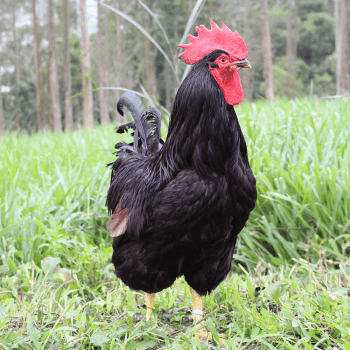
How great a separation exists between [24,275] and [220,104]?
1779mm

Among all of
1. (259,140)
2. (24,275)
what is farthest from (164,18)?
(24,275)

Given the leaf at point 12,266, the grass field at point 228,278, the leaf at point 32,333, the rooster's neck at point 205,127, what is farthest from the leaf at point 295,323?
the leaf at point 12,266

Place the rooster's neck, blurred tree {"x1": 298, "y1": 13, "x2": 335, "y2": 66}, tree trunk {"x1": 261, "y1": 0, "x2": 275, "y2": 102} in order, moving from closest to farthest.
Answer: the rooster's neck
tree trunk {"x1": 261, "y1": 0, "x2": 275, "y2": 102}
blurred tree {"x1": 298, "y1": 13, "x2": 335, "y2": 66}

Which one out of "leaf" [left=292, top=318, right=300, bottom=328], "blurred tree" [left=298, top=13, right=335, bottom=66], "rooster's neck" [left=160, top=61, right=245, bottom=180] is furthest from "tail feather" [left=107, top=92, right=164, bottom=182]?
"blurred tree" [left=298, top=13, right=335, bottom=66]

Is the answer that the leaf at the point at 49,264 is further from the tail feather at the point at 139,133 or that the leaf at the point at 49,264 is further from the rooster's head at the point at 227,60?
the rooster's head at the point at 227,60

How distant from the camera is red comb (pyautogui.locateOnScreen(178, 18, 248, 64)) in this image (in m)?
1.48

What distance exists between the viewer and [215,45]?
1.52m

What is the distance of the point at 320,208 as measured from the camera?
8.91ft

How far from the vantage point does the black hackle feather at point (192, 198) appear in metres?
1.44

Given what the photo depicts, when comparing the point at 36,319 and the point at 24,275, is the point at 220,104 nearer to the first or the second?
the point at 36,319

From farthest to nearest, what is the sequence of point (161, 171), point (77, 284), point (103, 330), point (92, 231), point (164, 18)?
point (164, 18)
point (92, 231)
point (77, 284)
point (103, 330)
point (161, 171)

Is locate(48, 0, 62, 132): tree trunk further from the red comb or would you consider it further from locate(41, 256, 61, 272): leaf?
the red comb

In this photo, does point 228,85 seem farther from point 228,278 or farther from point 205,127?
point 228,278

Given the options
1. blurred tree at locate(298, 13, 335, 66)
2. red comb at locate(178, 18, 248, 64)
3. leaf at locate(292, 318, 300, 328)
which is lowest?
leaf at locate(292, 318, 300, 328)
